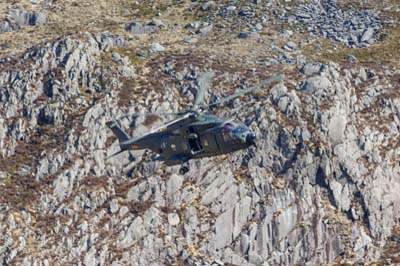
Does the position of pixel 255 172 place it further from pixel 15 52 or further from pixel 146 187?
pixel 15 52

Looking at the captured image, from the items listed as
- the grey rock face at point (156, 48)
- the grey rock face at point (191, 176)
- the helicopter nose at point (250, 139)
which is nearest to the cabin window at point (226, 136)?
the helicopter nose at point (250, 139)

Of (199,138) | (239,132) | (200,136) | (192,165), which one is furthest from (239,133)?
(192,165)

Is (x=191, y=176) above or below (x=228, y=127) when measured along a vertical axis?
below

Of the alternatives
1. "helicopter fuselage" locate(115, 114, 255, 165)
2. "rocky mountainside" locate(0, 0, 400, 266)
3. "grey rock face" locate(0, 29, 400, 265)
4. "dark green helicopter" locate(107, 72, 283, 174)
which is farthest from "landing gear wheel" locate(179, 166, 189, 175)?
"helicopter fuselage" locate(115, 114, 255, 165)

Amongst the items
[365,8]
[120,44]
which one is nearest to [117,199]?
[120,44]

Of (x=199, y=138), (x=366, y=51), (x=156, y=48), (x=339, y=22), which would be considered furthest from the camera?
(x=339, y=22)

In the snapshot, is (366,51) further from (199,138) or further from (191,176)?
(199,138)

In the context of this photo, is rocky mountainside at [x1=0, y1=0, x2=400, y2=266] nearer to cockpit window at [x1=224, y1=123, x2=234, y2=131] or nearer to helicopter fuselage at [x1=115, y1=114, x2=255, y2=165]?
helicopter fuselage at [x1=115, y1=114, x2=255, y2=165]
